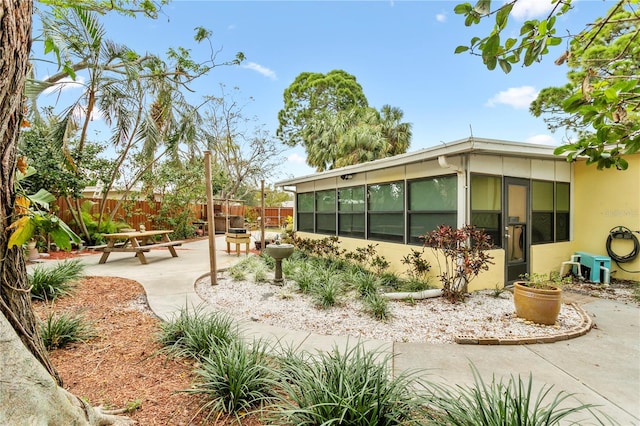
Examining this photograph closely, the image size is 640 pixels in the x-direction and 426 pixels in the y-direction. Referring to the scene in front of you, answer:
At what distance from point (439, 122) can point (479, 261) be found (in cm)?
790

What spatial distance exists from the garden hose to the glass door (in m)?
1.90

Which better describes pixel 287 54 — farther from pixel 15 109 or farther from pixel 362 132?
pixel 15 109

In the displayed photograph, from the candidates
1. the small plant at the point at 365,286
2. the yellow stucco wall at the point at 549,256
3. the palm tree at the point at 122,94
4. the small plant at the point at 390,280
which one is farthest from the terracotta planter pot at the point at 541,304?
the palm tree at the point at 122,94

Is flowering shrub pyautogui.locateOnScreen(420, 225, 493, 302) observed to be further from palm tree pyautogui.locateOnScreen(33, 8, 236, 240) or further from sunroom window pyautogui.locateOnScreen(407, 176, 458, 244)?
palm tree pyautogui.locateOnScreen(33, 8, 236, 240)

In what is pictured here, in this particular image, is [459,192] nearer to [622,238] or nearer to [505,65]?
[505,65]

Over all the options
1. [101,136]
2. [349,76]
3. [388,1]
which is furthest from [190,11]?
[349,76]

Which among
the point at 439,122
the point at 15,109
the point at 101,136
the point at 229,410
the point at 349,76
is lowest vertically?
the point at 229,410

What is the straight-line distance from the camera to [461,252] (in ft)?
15.6

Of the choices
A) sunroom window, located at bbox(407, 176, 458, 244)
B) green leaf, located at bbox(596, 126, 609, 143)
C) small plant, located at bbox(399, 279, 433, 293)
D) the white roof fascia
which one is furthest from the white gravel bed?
green leaf, located at bbox(596, 126, 609, 143)

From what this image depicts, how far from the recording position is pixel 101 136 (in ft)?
34.0

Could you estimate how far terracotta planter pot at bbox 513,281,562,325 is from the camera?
3.77 metres

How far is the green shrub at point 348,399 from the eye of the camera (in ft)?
5.51

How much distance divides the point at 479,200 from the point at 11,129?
5.73 m

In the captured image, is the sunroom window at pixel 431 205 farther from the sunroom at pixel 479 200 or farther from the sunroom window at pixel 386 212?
the sunroom window at pixel 386 212
